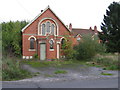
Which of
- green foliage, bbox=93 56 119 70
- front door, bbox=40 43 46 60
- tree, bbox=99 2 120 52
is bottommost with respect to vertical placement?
green foliage, bbox=93 56 119 70

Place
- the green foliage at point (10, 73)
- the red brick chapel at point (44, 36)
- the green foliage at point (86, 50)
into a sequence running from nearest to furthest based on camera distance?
the green foliage at point (10, 73)
the green foliage at point (86, 50)
the red brick chapel at point (44, 36)

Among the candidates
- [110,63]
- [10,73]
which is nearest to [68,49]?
[110,63]

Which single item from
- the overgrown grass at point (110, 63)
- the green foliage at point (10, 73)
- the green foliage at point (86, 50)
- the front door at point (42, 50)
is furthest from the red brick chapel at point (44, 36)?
the green foliage at point (10, 73)

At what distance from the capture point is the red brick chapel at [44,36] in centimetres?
2159

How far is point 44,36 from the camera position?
895 inches

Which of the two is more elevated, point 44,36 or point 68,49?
point 44,36

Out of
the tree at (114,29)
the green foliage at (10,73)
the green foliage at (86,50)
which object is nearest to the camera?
the green foliage at (10,73)

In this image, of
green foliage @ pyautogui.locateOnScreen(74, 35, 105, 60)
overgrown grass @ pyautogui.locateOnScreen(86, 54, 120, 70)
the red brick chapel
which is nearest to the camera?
overgrown grass @ pyautogui.locateOnScreen(86, 54, 120, 70)

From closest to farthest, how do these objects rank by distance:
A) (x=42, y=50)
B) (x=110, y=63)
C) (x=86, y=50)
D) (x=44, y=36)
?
1. (x=110, y=63)
2. (x=86, y=50)
3. (x=42, y=50)
4. (x=44, y=36)

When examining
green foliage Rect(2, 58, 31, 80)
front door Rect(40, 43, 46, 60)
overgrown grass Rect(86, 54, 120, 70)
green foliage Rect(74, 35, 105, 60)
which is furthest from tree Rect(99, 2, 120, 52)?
green foliage Rect(2, 58, 31, 80)

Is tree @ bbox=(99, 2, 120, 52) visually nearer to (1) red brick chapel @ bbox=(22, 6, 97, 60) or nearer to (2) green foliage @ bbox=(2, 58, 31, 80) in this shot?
(1) red brick chapel @ bbox=(22, 6, 97, 60)

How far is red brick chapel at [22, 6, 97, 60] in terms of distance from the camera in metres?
21.6

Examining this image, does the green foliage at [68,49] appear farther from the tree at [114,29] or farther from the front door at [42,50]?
the tree at [114,29]

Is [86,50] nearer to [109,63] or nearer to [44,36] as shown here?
[109,63]
